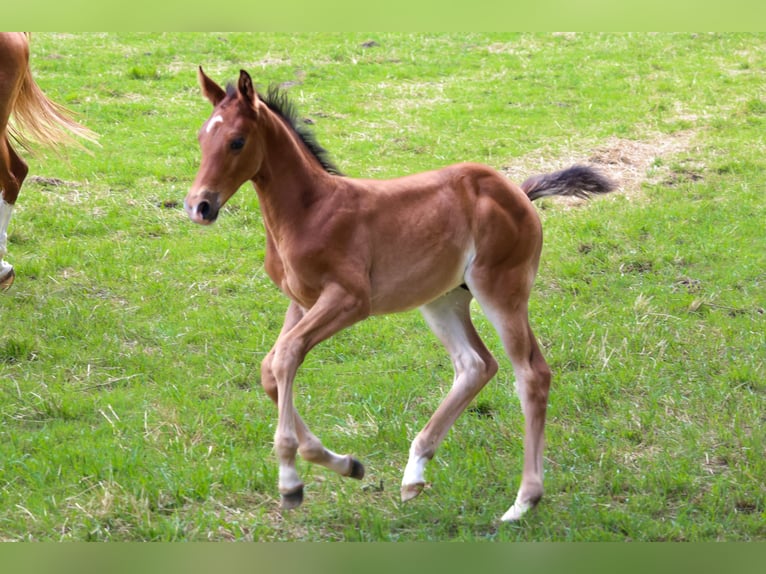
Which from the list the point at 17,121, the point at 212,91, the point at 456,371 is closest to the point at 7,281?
the point at 17,121

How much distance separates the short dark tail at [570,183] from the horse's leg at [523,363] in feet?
2.34

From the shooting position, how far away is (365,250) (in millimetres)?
4910

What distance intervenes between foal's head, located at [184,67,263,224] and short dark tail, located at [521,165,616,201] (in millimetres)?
1717

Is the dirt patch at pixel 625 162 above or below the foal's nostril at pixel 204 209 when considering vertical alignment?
below

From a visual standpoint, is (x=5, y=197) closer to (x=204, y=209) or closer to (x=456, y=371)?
(x=204, y=209)

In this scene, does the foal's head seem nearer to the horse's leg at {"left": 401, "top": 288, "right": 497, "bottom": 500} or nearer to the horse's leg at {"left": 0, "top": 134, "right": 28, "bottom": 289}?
the horse's leg at {"left": 401, "top": 288, "right": 497, "bottom": 500}

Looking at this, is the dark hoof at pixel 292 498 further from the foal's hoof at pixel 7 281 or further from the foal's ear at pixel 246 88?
the foal's hoof at pixel 7 281

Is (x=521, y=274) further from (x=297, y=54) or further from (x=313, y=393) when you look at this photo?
(x=297, y=54)

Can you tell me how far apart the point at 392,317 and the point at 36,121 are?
3.38m

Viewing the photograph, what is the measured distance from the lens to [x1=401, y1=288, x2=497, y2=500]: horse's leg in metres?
5.20

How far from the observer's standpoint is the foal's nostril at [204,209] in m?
4.42

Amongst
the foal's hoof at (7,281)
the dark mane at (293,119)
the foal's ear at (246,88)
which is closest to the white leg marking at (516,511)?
the dark mane at (293,119)

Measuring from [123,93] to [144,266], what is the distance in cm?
402

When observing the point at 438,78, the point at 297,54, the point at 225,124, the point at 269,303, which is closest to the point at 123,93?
the point at 297,54
